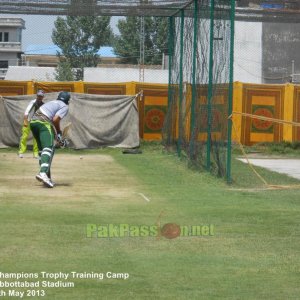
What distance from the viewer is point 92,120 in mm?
26984

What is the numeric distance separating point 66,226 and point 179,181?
629cm

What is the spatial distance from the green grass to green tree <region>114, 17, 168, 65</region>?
105ft

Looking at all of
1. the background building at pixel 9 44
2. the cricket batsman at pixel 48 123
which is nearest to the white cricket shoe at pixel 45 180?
the cricket batsman at pixel 48 123

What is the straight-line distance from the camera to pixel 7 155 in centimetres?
2412

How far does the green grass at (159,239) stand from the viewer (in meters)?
7.82

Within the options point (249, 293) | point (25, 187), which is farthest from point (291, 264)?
point (25, 187)

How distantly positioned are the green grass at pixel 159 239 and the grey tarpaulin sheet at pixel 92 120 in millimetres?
9052

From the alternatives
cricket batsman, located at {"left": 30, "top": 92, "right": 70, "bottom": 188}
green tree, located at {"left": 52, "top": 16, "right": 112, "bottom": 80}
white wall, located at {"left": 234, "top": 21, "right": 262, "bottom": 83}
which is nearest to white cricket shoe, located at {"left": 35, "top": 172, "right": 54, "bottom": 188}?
cricket batsman, located at {"left": 30, "top": 92, "right": 70, "bottom": 188}

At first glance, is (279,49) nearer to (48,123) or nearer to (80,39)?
(80,39)

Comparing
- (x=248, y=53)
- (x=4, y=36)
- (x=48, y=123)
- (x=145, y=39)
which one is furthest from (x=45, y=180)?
(x=4, y=36)

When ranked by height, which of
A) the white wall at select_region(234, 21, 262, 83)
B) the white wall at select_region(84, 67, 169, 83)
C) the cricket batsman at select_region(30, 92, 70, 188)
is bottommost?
the cricket batsman at select_region(30, 92, 70, 188)

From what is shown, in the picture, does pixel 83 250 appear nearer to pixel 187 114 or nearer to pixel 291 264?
pixel 291 264

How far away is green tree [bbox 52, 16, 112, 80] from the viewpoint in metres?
53.7

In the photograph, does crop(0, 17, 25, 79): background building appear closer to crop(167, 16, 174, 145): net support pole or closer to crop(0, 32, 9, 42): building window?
crop(0, 32, 9, 42): building window
